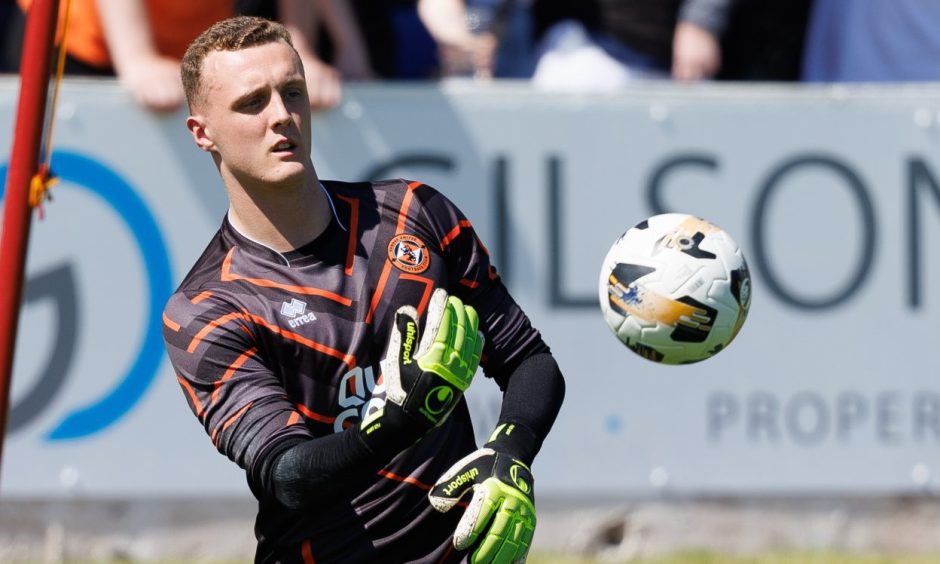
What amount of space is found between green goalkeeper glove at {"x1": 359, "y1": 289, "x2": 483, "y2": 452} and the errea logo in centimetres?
46

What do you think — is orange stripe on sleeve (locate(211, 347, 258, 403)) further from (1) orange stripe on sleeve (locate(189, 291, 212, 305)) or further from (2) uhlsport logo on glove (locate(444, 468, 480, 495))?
(2) uhlsport logo on glove (locate(444, 468, 480, 495))

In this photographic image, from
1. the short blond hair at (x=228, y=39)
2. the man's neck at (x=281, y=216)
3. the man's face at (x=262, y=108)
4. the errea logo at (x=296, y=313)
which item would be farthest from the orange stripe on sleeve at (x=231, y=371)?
the short blond hair at (x=228, y=39)

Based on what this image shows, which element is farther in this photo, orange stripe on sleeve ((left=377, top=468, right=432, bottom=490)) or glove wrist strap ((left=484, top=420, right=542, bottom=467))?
orange stripe on sleeve ((left=377, top=468, right=432, bottom=490))

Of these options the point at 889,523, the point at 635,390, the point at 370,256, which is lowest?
the point at 889,523

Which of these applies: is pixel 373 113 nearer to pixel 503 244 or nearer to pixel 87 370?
pixel 503 244

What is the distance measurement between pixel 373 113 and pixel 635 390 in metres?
1.75

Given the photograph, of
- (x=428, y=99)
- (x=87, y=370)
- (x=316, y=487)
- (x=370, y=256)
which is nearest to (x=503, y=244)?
(x=428, y=99)

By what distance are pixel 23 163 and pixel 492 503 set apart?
2.10m

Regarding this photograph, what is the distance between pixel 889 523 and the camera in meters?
7.29

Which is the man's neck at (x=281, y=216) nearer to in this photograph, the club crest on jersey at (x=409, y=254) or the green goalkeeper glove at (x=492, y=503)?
the club crest on jersey at (x=409, y=254)

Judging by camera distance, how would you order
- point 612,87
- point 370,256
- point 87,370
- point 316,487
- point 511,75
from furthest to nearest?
point 511,75 < point 612,87 < point 87,370 < point 370,256 < point 316,487

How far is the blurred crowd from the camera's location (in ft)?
23.5

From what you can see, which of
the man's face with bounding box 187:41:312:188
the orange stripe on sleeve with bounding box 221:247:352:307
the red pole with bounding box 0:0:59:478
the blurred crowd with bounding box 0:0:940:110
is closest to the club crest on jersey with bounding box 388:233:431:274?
the orange stripe on sleeve with bounding box 221:247:352:307

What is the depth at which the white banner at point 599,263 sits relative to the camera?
705cm
